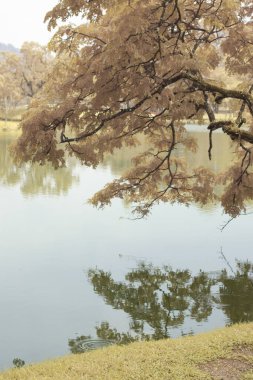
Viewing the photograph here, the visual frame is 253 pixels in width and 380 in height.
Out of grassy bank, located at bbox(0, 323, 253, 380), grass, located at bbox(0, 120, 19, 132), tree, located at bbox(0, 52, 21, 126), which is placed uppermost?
tree, located at bbox(0, 52, 21, 126)

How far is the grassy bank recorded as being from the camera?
6.76 metres

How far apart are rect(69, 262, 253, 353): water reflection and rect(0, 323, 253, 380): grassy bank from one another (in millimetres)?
2240

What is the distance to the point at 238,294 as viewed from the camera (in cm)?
1305

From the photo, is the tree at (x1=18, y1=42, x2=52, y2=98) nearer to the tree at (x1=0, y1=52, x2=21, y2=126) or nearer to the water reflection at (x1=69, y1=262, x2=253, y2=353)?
the tree at (x1=0, y1=52, x2=21, y2=126)

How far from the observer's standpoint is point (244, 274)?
14508 millimetres

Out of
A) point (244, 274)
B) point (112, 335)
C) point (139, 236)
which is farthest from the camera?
point (139, 236)

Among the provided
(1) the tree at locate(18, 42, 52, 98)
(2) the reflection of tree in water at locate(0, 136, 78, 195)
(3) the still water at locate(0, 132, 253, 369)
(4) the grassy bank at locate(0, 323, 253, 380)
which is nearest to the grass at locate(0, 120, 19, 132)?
(1) the tree at locate(18, 42, 52, 98)

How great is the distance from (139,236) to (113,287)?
531cm

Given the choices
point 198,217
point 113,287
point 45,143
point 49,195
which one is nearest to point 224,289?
point 113,287

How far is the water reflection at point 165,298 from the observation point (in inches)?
421

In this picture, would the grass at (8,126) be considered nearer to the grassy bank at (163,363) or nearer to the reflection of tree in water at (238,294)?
the reflection of tree in water at (238,294)

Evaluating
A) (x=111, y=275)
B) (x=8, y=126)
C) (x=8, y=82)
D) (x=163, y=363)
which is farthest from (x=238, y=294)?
(x=8, y=82)

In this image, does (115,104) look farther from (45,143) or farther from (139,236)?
(139,236)

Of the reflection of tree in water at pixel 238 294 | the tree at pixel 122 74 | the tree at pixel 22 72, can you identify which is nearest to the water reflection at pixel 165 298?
the reflection of tree in water at pixel 238 294
